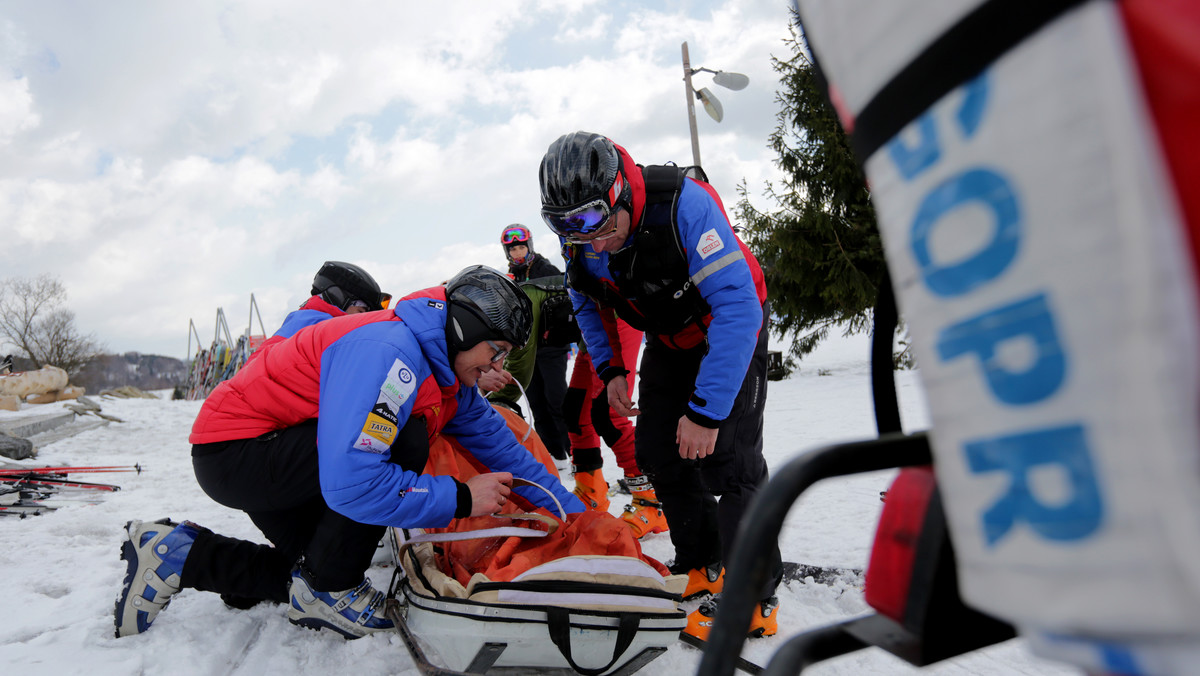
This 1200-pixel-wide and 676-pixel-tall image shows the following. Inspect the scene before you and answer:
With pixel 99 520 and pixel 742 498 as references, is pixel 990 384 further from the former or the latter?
pixel 99 520

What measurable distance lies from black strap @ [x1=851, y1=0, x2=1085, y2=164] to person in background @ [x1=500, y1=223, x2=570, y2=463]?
3825 millimetres

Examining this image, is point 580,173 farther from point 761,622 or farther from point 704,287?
point 761,622

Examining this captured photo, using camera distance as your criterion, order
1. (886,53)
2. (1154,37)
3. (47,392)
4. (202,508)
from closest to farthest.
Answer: (1154,37), (886,53), (202,508), (47,392)

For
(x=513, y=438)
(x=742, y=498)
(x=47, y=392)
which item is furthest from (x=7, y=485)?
(x=47, y=392)

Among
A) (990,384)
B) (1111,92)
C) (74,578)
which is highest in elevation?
(1111,92)

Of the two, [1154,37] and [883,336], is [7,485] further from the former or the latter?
[1154,37]

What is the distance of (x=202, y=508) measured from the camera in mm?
4219

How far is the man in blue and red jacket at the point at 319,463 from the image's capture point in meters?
2.11

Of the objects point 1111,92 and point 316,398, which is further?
point 316,398

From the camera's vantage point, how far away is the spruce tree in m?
10.5

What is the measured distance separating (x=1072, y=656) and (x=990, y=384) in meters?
0.18

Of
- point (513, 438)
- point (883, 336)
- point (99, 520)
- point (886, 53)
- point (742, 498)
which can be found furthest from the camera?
point (99, 520)

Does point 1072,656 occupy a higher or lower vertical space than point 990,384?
lower

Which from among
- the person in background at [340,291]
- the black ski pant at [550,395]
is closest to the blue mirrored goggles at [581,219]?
the person in background at [340,291]
